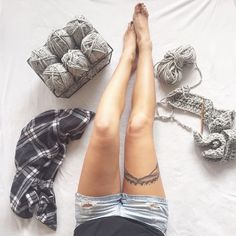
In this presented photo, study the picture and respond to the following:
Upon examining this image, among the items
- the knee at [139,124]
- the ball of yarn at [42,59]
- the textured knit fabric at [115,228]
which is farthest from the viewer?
the ball of yarn at [42,59]

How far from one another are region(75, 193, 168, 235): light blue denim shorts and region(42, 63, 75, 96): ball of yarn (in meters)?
0.34

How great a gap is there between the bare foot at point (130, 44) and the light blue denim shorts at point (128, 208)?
1.44 feet

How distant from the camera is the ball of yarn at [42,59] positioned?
1.19 meters

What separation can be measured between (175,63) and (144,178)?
0.39 metres

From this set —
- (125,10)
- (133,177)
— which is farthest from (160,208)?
(125,10)

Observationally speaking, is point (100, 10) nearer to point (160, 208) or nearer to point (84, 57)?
point (84, 57)

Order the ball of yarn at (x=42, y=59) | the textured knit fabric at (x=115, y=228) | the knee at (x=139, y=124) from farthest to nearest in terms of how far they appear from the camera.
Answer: the ball of yarn at (x=42, y=59) < the knee at (x=139, y=124) < the textured knit fabric at (x=115, y=228)

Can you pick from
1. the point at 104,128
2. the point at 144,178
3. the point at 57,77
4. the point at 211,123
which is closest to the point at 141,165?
the point at 144,178

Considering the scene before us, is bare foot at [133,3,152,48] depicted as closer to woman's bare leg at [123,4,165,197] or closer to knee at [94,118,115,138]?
woman's bare leg at [123,4,165,197]

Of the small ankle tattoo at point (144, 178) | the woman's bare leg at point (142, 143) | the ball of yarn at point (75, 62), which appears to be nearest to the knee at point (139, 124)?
the woman's bare leg at point (142, 143)

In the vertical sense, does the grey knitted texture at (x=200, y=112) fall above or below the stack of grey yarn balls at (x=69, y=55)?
below

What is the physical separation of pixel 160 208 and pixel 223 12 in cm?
68

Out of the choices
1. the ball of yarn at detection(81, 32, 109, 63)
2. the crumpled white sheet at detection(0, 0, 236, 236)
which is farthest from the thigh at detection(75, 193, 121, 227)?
the ball of yarn at detection(81, 32, 109, 63)

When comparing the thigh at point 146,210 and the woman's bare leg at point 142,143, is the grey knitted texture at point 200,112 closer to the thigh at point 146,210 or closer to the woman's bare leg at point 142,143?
the woman's bare leg at point 142,143
